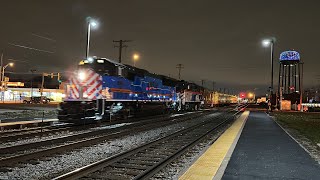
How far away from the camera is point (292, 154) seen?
11.1m

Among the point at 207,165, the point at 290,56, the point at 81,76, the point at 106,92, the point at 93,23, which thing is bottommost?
the point at 207,165

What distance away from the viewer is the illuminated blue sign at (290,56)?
95188 millimetres

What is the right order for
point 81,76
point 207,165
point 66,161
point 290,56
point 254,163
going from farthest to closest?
1. point 290,56
2. point 81,76
3. point 66,161
4. point 254,163
5. point 207,165

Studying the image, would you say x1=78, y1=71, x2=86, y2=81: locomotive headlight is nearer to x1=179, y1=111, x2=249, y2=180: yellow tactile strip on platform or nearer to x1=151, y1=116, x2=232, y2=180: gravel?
x1=151, y1=116, x2=232, y2=180: gravel

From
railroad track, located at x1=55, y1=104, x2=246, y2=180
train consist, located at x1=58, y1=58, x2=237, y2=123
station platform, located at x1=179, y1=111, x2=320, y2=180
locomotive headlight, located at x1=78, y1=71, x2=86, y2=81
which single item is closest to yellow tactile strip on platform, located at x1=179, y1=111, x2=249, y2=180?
station platform, located at x1=179, y1=111, x2=320, y2=180

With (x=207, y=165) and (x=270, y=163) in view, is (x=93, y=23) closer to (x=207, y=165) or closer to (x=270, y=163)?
(x=207, y=165)

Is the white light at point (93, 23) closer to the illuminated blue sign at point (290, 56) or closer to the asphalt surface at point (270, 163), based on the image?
the asphalt surface at point (270, 163)

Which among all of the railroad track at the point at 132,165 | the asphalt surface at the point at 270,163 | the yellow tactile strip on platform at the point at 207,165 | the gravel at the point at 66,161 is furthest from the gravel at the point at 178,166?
the gravel at the point at 66,161

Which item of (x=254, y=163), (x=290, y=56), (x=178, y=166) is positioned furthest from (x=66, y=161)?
(x=290, y=56)

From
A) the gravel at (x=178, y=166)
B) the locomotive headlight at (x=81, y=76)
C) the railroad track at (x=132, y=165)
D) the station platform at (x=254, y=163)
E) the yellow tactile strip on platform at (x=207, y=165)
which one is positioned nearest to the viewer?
the yellow tactile strip on platform at (x=207, y=165)

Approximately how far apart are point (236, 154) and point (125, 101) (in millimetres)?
15121

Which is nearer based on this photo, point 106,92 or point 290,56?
point 106,92

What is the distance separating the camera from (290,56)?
9575 centimetres

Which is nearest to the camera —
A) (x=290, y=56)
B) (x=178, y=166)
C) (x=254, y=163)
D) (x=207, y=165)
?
(x=207, y=165)
